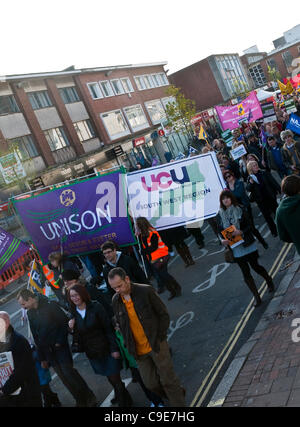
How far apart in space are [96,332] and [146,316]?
0.94 m

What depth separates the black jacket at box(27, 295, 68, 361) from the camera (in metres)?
5.97

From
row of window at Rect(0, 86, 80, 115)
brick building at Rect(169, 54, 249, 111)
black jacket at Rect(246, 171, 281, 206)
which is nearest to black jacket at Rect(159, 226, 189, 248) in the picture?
black jacket at Rect(246, 171, 281, 206)

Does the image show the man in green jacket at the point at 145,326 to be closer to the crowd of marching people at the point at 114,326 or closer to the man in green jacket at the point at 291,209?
the crowd of marching people at the point at 114,326

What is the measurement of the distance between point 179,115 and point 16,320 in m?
31.0

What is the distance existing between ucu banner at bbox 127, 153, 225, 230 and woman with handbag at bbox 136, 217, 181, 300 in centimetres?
25

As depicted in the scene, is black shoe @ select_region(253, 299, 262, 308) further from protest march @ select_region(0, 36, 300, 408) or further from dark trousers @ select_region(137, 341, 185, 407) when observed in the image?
dark trousers @ select_region(137, 341, 185, 407)

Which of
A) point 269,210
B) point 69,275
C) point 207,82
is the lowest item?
point 269,210

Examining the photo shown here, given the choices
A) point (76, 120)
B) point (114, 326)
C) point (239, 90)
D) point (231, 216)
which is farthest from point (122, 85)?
point (114, 326)

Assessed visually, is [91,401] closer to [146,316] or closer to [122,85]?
[146,316]

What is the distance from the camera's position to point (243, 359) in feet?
17.8

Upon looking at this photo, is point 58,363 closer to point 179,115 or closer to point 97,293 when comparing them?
point 97,293

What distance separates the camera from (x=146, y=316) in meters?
4.80

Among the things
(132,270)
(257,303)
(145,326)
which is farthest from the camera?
(257,303)
